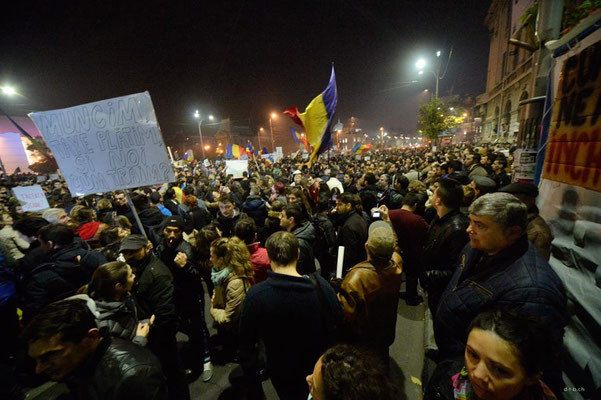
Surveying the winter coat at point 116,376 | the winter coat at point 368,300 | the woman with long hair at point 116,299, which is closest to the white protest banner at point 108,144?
the woman with long hair at point 116,299

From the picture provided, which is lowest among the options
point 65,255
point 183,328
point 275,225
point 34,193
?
point 183,328

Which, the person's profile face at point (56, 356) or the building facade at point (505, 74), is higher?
the building facade at point (505, 74)

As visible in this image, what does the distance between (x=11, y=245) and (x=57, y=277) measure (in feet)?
7.28

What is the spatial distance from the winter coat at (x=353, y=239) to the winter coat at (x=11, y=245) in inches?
214

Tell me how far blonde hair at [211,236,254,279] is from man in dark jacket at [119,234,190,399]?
0.70 meters

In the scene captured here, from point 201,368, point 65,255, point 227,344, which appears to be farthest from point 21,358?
point 227,344

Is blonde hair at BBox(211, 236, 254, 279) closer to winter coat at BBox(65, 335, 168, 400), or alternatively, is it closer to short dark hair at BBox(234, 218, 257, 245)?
short dark hair at BBox(234, 218, 257, 245)

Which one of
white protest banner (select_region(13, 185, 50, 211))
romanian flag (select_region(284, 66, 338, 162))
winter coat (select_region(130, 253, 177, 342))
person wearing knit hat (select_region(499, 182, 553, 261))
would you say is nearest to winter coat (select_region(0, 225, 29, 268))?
winter coat (select_region(130, 253, 177, 342))

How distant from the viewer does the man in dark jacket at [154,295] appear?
265cm

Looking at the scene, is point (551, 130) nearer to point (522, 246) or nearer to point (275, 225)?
point (522, 246)

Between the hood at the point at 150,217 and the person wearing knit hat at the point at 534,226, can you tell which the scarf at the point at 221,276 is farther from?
the person wearing knit hat at the point at 534,226

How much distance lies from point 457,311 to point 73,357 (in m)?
2.70

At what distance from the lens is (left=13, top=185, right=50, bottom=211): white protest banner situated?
7.54 m

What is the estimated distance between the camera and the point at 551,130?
304 centimetres
